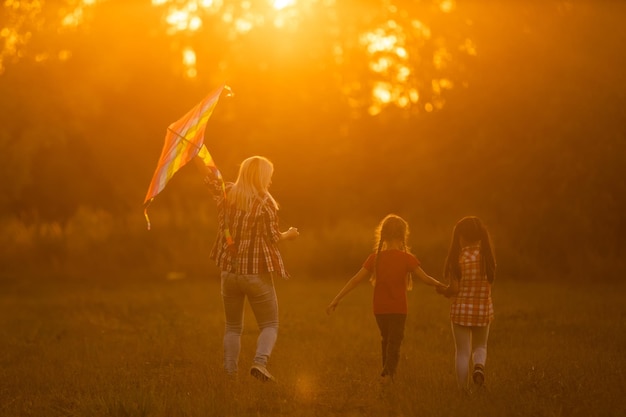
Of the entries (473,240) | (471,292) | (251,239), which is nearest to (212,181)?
(251,239)

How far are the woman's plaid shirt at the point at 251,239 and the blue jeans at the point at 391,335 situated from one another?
3.24 ft

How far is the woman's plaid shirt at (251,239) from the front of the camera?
8.38 meters

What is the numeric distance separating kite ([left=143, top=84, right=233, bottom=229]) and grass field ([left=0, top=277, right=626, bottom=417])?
1705mm

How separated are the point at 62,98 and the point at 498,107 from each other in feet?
79.6

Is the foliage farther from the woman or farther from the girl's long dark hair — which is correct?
the woman

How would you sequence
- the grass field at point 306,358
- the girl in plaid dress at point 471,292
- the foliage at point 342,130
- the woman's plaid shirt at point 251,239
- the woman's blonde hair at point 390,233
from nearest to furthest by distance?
1. the grass field at point 306,358
2. the girl in plaid dress at point 471,292
3. the woman's plaid shirt at point 251,239
4. the woman's blonde hair at point 390,233
5. the foliage at point 342,130

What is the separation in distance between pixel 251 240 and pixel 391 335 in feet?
5.01

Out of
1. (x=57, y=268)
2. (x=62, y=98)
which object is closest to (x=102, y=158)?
(x=62, y=98)

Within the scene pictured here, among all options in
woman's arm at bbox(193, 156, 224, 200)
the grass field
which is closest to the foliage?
the grass field

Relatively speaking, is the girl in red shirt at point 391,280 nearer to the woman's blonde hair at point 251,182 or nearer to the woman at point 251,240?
the woman at point 251,240

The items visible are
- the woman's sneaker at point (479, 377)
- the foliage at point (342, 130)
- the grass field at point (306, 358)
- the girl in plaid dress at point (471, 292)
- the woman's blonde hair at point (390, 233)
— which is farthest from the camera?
the foliage at point (342, 130)

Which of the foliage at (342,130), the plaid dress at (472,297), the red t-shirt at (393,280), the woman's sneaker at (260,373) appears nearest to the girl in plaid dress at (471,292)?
the plaid dress at (472,297)

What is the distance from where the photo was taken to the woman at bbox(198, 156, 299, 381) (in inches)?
331

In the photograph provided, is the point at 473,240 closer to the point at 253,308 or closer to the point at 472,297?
the point at 472,297
